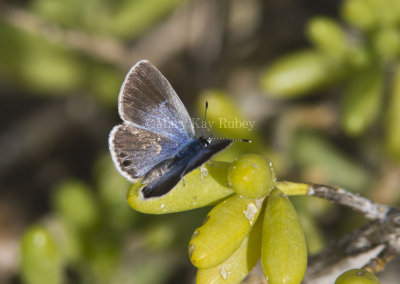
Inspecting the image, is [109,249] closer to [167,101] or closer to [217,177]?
[167,101]

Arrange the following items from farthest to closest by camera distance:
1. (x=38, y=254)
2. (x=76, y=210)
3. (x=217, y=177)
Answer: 1. (x=76, y=210)
2. (x=38, y=254)
3. (x=217, y=177)

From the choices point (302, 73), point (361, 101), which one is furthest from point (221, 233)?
point (302, 73)

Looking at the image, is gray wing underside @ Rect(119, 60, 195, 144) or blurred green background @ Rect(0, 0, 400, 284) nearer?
gray wing underside @ Rect(119, 60, 195, 144)

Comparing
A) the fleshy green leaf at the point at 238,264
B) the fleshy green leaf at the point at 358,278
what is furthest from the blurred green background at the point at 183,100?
the fleshy green leaf at the point at 358,278

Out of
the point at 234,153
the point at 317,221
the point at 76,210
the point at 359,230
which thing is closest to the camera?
the point at 359,230

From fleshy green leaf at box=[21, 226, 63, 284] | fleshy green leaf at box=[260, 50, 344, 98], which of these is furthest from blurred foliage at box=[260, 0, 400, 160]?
fleshy green leaf at box=[21, 226, 63, 284]

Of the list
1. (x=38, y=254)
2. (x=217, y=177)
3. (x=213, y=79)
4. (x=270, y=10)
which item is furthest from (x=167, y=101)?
(x=270, y=10)

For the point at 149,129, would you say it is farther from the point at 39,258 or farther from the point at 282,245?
the point at 39,258

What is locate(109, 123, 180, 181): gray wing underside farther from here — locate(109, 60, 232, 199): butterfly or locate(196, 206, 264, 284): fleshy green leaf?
locate(196, 206, 264, 284): fleshy green leaf
